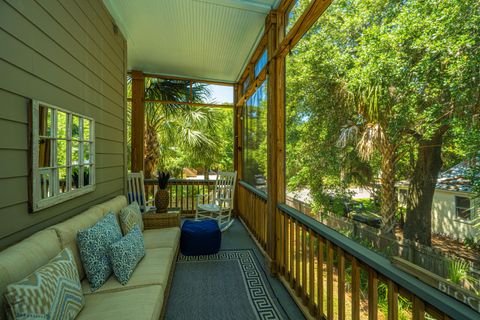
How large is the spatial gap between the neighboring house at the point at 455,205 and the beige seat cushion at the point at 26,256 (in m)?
1.73

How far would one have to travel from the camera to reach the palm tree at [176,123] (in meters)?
5.00

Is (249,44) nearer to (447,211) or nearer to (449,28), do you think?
(449,28)

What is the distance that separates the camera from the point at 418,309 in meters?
0.92

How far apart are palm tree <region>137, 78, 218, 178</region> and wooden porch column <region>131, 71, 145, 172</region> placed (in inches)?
15.1

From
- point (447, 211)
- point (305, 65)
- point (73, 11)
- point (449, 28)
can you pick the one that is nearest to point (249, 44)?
point (305, 65)

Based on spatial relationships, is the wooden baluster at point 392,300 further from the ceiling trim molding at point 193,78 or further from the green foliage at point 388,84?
the ceiling trim molding at point 193,78

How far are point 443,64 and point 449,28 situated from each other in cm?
12

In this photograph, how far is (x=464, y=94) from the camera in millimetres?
742

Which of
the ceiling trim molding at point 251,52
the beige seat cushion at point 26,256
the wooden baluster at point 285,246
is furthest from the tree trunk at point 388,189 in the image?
the ceiling trim molding at point 251,52

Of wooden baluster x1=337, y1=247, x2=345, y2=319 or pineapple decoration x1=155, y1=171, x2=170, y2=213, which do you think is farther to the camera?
pineapple decoration x1=155, y1=171, x2=170, y2=213

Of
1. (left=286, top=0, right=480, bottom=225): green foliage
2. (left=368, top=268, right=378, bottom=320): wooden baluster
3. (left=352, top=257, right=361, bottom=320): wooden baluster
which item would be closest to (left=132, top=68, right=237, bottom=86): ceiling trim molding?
(left=286, top=0, right=480, bottom=225): green foliage

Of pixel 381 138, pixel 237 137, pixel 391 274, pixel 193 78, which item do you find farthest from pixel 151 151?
pixel 391 274

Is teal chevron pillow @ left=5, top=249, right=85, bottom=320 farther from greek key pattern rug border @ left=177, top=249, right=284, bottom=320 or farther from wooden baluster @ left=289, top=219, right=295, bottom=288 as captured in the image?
wooden baluster @ left=289, top=219, right=295, bottom=288

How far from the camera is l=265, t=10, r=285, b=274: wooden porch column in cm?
248
